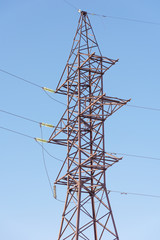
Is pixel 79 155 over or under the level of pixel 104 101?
under

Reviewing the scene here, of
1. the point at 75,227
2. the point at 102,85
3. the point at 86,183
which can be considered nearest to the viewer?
the point at 75,227

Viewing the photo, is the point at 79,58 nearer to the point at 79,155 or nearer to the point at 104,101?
the point at 104,101

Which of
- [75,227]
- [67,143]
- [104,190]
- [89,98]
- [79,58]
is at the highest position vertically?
[79,58]

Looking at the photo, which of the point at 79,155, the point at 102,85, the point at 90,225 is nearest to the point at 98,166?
the point at 79,155

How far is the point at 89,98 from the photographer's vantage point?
177 feet

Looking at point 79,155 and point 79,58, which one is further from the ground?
point 79,58

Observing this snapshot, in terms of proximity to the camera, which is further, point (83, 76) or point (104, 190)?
point (83, 76)

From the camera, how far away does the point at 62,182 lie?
177 feet

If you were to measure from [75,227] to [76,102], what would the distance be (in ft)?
41.0

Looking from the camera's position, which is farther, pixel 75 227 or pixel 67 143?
pixel 67 143

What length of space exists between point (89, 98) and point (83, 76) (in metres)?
3.13

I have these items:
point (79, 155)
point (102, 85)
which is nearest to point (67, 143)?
point (79, 155)

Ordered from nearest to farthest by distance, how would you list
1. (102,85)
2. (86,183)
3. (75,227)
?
1. (75,227)
2. (86,183)
3. (102,85)

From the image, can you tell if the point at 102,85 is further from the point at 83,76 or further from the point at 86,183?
the point at 86,183
